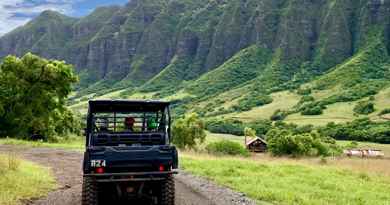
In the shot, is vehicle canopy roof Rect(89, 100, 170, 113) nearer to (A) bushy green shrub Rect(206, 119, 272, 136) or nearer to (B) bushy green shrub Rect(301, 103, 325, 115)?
(A) bushy green shrub Rect(206, 119, 272, 136)

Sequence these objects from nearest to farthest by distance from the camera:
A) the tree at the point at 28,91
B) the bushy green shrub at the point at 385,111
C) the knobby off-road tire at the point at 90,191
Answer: the knobby off-road tire at the point at 90,191 → the tree at the point at 28,91 → the bushy green shrub at the point at 385,111

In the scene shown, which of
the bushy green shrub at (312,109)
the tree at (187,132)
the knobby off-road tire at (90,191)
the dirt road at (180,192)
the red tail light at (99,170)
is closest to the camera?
the red tail light at (99,170)

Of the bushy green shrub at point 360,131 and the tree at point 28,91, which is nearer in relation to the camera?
the tree at point 28,91

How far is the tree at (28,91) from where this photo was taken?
5009cm

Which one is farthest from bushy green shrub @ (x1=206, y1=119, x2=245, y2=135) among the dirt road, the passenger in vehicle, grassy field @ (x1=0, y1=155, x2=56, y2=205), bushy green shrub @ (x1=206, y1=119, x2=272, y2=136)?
the passenger in vehicle

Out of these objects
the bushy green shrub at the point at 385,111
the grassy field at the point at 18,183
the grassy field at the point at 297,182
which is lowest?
the grassy field at the point at 297,182

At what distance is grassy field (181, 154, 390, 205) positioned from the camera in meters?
17.5

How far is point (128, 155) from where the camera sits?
42.8 feet

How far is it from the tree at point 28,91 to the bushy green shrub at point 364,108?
414 ft

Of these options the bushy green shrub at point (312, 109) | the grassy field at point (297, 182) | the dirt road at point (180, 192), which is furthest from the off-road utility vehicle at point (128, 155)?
the bushy green shrub at point (312, 109)

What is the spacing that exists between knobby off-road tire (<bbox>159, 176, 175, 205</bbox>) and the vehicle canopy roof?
9.77 feet

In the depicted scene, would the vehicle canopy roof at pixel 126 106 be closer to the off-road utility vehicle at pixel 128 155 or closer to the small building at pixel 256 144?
the off-road utility vehicle at pixel 128 155

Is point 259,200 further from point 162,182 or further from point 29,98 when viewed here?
→ point 29,98

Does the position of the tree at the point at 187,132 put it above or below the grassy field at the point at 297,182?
above
